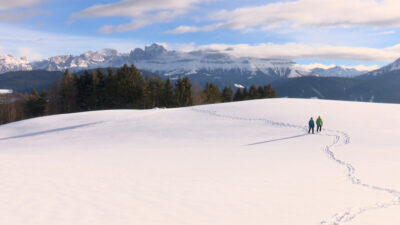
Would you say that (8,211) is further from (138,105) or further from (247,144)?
(138,105)

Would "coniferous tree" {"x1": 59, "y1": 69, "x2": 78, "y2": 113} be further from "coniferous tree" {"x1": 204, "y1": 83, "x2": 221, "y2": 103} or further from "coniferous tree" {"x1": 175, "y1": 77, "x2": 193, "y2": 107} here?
"coniferous tree" {"x1": 204, "y1": 83, "x2": 221, "y2": 103}

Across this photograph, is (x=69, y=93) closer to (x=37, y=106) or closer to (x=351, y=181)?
(x=37, y=106)

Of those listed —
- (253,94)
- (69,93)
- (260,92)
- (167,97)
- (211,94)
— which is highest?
(260,92)

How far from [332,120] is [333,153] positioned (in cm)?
1629

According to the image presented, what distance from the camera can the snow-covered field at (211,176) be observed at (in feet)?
37.5

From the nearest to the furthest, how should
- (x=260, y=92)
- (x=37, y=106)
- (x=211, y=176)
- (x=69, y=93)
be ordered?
(x=211, y=176)
(x=69, y=93)
(x=37, y=106)
(x=260, y=92)

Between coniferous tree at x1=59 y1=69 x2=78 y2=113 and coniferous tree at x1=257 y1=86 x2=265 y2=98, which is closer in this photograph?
coniferous tree at x1=59 y1=69 x2=78 y2=113

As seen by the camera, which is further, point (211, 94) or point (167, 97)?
point (211, 94)

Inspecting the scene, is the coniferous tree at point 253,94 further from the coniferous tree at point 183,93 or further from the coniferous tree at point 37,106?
the coniferous tree at point 37,106

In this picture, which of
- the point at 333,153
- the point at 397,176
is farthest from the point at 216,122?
the point at 397,176

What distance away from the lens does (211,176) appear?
17094mm

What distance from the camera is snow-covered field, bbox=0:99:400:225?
11.4 meters

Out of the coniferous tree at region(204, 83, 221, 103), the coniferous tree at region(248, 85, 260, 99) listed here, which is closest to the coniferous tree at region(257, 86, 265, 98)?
the coniferous tree at region(248, 85, 260, 99)

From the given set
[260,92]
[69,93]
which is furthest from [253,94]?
[69,93]
